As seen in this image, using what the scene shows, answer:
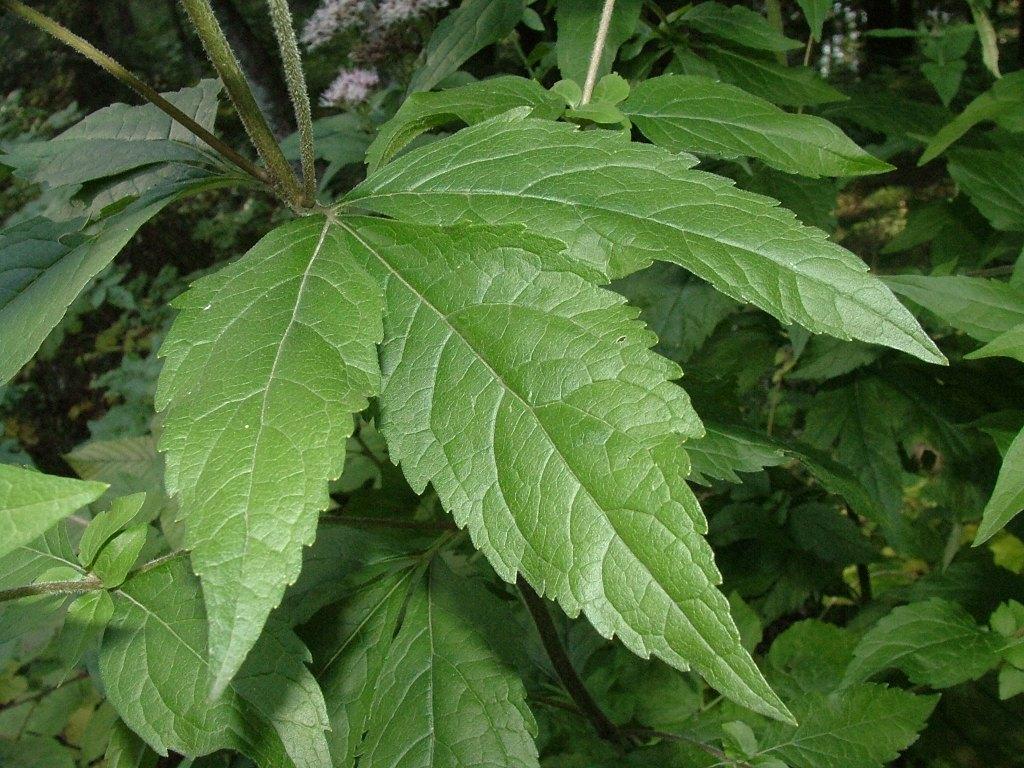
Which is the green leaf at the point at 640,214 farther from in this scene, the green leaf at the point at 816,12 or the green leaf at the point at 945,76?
the green leaf at the point at 945,76

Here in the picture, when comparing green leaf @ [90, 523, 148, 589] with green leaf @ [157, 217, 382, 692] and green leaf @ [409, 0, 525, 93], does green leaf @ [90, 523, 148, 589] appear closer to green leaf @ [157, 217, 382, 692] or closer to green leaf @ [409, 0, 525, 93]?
green leaf @ [157, 217, 382, 692]

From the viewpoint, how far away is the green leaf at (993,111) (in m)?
1.56

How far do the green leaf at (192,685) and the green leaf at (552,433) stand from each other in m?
0.39

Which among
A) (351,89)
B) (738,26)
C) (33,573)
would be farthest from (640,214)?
(351,89)

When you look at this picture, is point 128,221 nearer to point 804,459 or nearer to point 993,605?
point 804,459

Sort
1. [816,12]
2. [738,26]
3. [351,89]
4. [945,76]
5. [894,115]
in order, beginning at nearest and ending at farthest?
[816,12], [738,26], [894,115], [945,76], [351,89]

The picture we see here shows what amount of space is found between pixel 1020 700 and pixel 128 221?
2.45 meters

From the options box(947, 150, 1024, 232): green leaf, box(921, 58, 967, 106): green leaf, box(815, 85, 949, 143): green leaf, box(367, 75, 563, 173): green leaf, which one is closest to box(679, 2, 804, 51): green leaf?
box(815, 85, 949, 143): green leaf

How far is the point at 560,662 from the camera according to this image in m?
1.33

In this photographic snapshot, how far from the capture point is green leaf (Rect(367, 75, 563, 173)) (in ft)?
3.40

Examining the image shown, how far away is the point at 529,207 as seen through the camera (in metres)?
0.77

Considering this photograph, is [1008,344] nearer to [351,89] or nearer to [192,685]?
[192,685]

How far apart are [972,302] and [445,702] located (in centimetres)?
104

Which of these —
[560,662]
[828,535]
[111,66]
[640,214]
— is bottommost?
[828,535]
